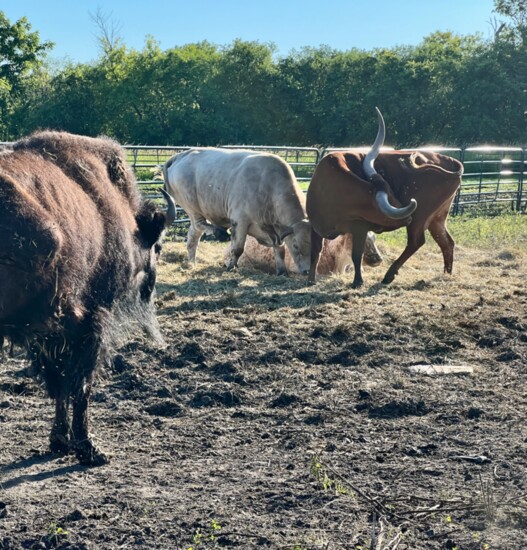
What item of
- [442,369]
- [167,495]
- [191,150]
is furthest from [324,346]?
[191,150]

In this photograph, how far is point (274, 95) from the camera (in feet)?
152

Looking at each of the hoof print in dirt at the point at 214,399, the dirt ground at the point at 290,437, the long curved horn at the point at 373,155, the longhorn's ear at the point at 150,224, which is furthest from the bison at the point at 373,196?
the longhorn's ear at the point at 150,224

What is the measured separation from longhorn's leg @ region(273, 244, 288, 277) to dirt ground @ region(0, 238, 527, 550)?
8.16 ft

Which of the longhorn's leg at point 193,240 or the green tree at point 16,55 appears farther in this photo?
the green tree at point 16,55

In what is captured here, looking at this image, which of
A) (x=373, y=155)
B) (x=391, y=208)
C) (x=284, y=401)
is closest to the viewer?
(x=284, y=401)

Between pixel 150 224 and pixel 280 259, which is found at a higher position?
pixel 150 224

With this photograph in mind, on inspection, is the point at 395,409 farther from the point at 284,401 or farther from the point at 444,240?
the point at 444,240

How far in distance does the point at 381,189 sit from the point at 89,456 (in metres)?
6.44

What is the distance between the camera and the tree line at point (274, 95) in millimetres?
41719

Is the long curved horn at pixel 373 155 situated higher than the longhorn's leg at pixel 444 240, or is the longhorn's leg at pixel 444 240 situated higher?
the long curved horn at pixel 373 155

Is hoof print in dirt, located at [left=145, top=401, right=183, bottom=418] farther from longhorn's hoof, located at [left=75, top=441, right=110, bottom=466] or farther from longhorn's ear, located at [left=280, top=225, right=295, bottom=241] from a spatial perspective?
longhorn's ear, located at [left=280, top=225, right=295, bottom=241]

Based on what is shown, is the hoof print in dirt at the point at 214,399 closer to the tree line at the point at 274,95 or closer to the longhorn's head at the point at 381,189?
the longhorn's head at the point at 381,189

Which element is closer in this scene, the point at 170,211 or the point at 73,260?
the point at 73,260

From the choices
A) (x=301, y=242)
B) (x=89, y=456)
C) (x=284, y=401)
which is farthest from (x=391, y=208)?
(x=89, y=456)
